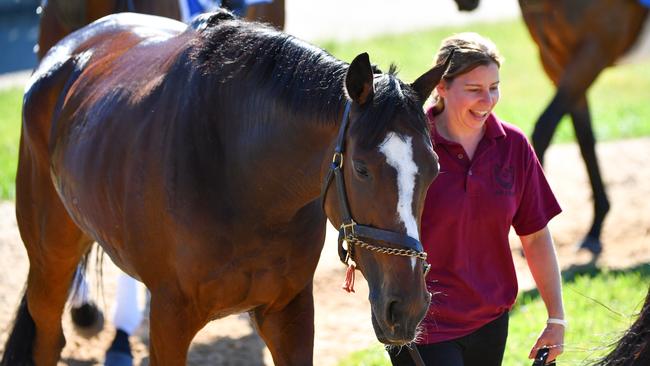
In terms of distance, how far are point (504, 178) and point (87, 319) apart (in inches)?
113

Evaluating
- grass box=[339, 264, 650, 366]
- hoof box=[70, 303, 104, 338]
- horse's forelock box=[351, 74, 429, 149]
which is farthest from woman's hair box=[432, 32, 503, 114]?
hoof box=[70, 303, 104, 338]

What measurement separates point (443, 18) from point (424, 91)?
15952mm

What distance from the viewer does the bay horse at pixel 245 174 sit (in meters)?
3.01

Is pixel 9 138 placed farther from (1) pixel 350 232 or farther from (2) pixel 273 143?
(1) pixel 350 232

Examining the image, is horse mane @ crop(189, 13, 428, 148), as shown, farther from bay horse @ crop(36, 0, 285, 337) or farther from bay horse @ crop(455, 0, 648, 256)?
A: bay horse @ crop(455, 0, 648, 256)

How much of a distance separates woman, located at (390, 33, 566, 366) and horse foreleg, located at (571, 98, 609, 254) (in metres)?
3.83

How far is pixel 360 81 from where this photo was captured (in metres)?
3.05

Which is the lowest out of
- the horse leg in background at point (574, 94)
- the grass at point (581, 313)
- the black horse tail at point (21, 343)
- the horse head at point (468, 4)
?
the grass at point (581, 313)

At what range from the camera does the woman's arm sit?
12.0ft

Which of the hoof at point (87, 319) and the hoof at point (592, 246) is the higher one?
the hoof at point (87, 319)

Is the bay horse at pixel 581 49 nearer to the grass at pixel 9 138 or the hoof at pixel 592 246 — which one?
the hoof at pixel 592 246

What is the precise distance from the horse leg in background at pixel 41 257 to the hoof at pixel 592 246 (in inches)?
147

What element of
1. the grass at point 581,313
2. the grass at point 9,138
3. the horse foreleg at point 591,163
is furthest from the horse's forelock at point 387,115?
the grass at point 9,138

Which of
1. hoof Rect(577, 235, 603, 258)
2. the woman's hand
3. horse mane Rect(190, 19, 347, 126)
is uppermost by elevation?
horse mane Rect(190, 19, 347, 126)
